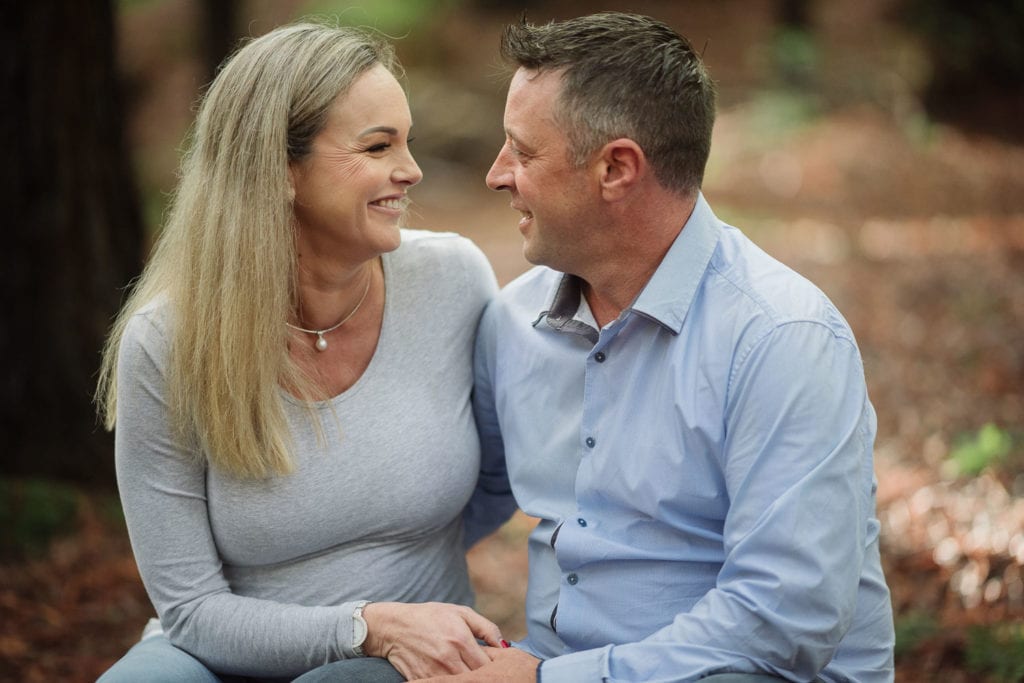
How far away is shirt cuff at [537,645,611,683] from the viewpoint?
8.47 ft

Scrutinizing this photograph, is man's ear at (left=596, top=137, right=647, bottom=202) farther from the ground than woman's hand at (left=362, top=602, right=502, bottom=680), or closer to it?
farther from the ground

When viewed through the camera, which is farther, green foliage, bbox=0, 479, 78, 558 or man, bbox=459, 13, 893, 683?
green foliage, bbox=0, 479, 78, 558

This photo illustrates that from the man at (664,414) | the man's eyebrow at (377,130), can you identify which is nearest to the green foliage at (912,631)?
the man at (664,414)

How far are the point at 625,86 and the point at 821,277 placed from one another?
5899mm

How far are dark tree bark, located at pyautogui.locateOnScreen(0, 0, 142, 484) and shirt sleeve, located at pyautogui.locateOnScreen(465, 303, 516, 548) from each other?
2.43 meters

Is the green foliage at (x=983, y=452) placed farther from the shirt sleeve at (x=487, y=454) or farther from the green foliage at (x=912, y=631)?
the shirt sleeve at (x=487, y=454)

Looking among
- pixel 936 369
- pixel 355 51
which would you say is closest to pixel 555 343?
pixel 355 51

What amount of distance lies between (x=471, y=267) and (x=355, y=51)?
2.38 ft

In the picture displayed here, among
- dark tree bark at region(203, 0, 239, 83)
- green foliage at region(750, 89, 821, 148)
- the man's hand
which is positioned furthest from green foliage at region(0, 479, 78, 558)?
green foliage at region(750, 89, 821, 148)

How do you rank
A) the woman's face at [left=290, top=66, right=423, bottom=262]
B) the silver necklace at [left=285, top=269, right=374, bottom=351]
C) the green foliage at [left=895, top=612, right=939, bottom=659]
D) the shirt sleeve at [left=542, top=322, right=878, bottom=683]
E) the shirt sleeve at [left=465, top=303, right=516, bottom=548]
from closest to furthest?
the shirt sleeve at [left=542, top=322, right=878, bottom=683] < the woman's face at [left=290, top=66, right=423, bottom=262] < the silver necklace at [left=285, top=269, right=374, bottom=351] < the shirt sleeve at [left=465, top=303, right=516, bottom=548] < the green foliage at [left=895, top=612, right=939, bottom=659]

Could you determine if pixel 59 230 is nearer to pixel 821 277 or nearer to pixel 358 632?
pixel 358 632

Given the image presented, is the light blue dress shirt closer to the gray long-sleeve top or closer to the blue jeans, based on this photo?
the gray long-sleeve top

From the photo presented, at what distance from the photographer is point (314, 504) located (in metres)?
2.95

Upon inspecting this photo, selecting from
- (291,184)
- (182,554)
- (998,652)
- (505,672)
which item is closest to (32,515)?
(182,554)
